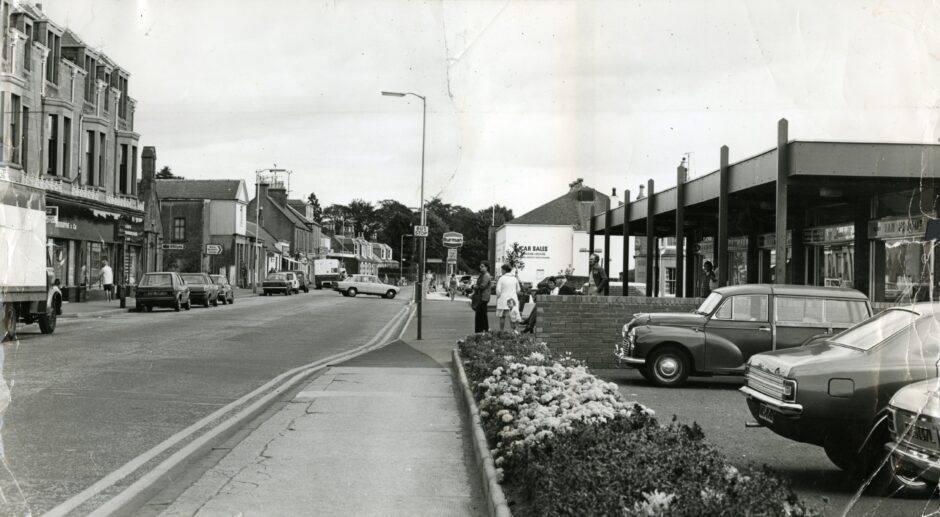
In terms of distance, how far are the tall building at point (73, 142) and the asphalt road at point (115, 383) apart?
1049 cm

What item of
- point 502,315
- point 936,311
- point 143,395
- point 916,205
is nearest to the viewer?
point 936,311

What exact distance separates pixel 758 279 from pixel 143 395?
20293mm

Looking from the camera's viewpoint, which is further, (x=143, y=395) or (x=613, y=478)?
(x=143, y=395)

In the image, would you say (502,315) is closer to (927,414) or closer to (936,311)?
(936,311)

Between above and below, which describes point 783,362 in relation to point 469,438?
above

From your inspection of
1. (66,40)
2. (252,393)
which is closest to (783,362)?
(252,393)

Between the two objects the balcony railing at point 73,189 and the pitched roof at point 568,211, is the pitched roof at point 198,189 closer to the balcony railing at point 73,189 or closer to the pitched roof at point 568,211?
the pitched roof at point 568,211

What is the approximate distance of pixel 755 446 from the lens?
8.88 meters

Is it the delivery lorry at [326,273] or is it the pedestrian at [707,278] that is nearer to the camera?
the pedestrian at [707,278]

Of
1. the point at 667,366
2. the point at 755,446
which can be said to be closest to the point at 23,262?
the point at 667,366

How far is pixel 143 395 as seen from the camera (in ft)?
38.4

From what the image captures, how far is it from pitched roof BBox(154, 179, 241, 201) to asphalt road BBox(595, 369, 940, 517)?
67.2 m

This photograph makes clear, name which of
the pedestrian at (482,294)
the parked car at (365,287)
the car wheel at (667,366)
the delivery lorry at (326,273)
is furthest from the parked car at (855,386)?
the delivery lorry at (326,273)

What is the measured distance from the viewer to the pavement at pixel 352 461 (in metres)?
6.54
